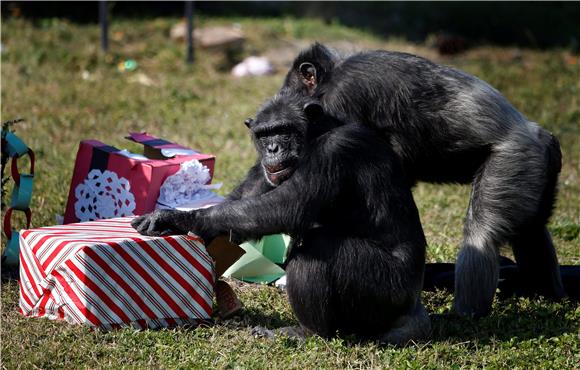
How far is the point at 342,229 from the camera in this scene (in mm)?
4402

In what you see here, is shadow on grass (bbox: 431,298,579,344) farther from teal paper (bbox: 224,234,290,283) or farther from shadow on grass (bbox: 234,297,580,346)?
teal paper (bbox: 224,234,290,283)

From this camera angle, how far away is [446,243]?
6.43m

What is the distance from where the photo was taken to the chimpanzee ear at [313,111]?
461cm

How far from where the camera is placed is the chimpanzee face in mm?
4582

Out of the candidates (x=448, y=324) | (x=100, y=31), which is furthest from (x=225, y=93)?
(x=448, y=324)

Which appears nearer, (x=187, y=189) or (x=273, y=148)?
(x=273, y=148)

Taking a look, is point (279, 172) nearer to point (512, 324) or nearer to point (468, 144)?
point (468, 144)

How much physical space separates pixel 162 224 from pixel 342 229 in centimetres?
96

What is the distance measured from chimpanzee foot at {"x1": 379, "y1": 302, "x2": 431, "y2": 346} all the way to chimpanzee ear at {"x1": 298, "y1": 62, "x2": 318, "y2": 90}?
171cm

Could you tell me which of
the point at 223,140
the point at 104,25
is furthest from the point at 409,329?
the point at 104,25

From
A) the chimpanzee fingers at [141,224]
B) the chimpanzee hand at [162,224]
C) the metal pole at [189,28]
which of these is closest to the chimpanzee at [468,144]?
the chimpanzee hand at [162,224]

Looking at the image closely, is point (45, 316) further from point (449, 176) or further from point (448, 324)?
point (449, 176)

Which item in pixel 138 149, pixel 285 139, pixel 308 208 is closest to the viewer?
pixel 308 208

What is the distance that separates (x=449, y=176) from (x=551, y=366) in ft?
4.98
